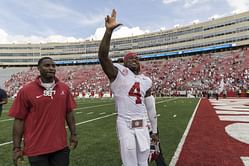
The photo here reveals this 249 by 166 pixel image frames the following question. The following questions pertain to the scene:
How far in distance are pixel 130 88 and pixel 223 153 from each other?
441 cm

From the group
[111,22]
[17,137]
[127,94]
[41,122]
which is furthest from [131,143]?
[111,22]

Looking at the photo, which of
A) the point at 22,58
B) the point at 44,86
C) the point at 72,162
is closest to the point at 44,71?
the point at 44,86

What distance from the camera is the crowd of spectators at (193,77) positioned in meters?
48.8

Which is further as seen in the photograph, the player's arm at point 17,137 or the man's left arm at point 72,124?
the man's left arm at point 72,124

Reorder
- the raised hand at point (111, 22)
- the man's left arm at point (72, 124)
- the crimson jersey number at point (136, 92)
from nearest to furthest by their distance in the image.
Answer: the raised hand at point (111, 22)
the crimson jersey number at point (136, 92)
the man's left arm at point (72, 124)

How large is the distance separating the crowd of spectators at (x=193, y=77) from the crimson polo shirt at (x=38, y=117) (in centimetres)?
4359

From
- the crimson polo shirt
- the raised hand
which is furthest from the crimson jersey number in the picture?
the crimson polo shirt

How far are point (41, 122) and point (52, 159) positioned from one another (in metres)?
0.47

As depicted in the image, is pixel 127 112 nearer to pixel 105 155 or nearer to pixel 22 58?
pixel 105 155

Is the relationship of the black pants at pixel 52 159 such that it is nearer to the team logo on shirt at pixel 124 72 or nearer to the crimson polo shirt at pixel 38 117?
the crimson polo shirt at pixel 38 117

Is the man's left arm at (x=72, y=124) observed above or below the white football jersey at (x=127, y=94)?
below

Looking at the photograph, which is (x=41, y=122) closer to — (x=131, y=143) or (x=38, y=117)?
(x=38, y=117)

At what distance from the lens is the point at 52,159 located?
3.63 m

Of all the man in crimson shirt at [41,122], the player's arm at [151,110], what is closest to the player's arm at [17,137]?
the man in crimson shirt at [41,122]
